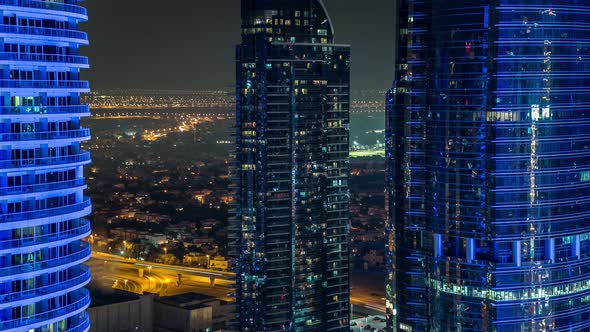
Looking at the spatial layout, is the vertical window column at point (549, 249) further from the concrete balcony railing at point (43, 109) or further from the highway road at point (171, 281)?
the highway road at point (171, 281)

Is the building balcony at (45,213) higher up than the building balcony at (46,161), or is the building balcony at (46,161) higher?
the building balcony at (46,161)

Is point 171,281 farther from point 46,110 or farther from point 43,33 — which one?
point 43,33

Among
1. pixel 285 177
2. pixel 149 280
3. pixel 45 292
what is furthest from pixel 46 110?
pixel 149 280

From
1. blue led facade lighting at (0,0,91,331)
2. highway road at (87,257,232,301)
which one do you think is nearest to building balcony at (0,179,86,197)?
blue led facade lighting at (0,0,91,331)

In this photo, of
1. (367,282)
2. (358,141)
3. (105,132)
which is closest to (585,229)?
(367,282)

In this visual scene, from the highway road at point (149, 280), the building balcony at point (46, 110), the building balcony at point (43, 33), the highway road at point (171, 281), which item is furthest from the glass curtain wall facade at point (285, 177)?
the building balcony at point (43, 33)

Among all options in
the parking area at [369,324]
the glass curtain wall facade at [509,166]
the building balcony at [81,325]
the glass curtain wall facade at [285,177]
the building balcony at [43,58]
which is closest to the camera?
the building balcony at [43,58]
